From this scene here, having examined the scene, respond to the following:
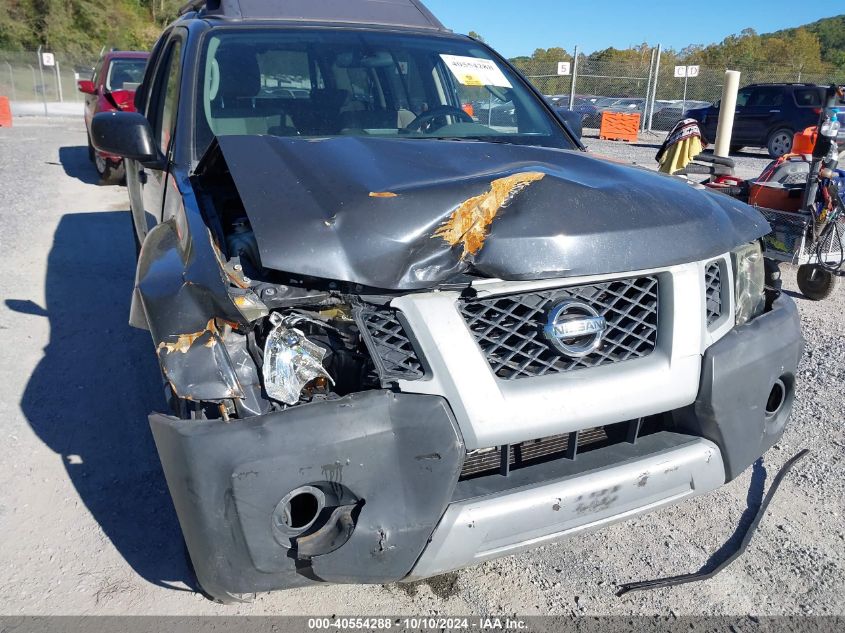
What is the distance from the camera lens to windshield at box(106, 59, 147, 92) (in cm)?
1114

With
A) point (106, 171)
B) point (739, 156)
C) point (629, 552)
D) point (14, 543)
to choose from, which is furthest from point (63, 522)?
point (739, 156)

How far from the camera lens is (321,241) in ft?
6.39

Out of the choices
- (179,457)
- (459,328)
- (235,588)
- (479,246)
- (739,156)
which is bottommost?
(739,156)

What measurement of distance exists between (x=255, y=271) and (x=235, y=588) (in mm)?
875

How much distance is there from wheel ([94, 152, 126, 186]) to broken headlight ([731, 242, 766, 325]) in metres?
9.31

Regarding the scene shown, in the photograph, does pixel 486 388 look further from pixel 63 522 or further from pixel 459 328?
pixel 63 522

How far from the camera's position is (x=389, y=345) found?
6.37ft

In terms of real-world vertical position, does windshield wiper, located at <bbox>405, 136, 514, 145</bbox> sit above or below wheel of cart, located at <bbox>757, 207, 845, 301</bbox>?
above

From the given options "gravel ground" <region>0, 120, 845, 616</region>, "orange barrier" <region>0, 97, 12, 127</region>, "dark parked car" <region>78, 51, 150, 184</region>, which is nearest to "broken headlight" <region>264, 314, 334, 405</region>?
"gravel ground" <region>0, 120, 845, 616</region>

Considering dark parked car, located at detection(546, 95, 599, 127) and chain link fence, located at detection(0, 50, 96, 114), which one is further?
chain link fence, located at detection(0, 50, 96, 114)

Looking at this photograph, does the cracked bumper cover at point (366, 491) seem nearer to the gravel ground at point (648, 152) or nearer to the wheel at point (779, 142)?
the gravel ground at point (648, 152)

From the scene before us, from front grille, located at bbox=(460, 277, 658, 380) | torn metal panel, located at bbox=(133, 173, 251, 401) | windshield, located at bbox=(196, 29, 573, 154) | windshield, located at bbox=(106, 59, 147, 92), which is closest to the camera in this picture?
torn metal panel, located at bbox=(133, 173, 251, 401)

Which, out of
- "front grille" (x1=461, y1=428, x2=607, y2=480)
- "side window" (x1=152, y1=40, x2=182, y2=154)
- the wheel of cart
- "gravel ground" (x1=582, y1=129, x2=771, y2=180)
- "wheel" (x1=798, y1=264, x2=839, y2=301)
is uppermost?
"side window" (x1=152, y1=40, x2=182, y2=154)

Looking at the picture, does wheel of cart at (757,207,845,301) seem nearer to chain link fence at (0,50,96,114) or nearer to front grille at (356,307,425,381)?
front grille at (356,307,425,381)
